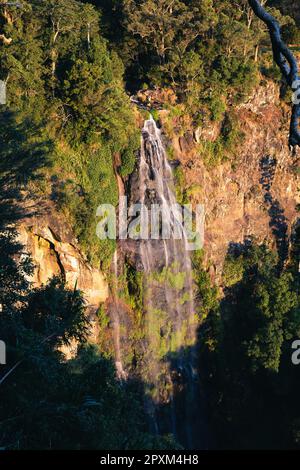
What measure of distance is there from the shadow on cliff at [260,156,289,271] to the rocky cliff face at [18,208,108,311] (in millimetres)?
7602

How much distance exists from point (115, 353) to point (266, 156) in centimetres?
933

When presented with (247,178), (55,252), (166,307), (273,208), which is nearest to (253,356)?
(166,307)

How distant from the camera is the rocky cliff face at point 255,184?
17.7 metres

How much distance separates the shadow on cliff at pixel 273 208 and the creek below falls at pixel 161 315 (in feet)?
13.0

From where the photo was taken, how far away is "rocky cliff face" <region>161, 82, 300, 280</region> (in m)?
17.7

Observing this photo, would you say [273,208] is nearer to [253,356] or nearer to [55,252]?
[253,356]

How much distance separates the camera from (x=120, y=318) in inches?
604

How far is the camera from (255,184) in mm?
18469

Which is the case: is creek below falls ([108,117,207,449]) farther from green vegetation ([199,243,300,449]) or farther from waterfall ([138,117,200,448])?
green vegetation ([199,243,300,449])

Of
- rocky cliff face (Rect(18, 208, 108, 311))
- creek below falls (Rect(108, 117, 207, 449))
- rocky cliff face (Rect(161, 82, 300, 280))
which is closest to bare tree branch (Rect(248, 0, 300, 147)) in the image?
rocky cliff face (Rect(18, 208, 108, 311))

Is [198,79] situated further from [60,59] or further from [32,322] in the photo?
[32,322]

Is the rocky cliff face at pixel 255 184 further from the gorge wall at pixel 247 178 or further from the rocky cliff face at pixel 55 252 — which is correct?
the rocky cliff face at pixel 55 252

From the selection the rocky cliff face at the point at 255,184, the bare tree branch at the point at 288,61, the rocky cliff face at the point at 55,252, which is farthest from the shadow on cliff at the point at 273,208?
the bare tree branch at the point at 288,61

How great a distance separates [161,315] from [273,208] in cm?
631
